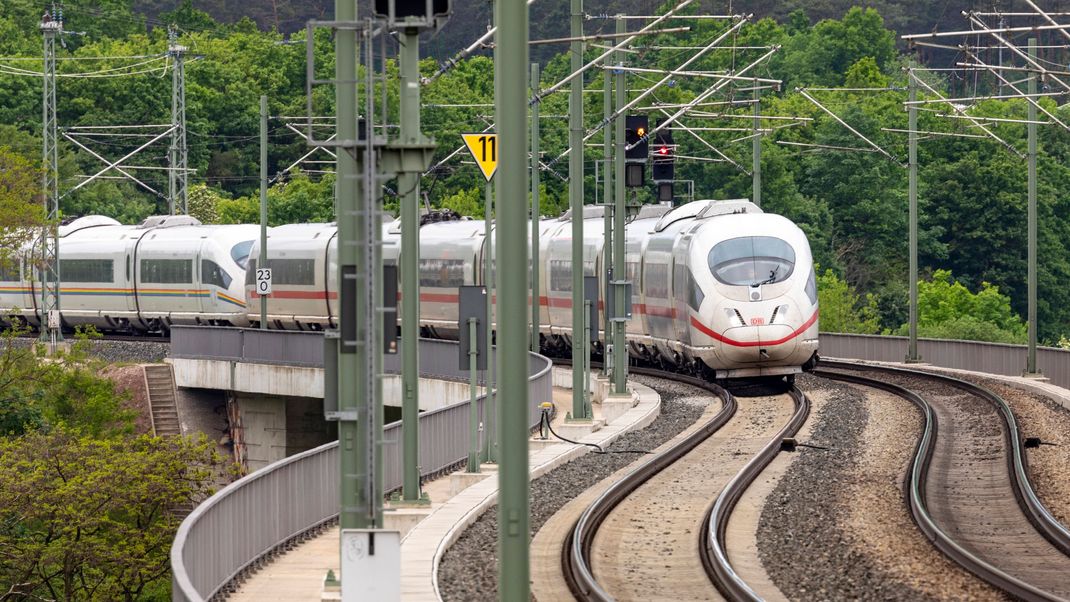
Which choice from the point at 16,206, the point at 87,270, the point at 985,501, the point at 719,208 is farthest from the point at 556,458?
the point at 87,270

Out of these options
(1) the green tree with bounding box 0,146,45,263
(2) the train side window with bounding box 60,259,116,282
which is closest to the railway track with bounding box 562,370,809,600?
(1) the green tree with bounding box 0,146,45,263

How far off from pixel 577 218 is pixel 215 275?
26.6 m

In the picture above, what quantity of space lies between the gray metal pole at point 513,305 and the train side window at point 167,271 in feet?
150

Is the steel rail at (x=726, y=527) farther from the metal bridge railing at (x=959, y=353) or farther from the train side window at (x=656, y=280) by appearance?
the metal bridge railing at (x=959, y=353)

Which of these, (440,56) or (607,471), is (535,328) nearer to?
(607,471)

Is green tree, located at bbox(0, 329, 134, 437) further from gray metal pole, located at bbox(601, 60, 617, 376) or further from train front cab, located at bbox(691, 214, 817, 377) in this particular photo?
train front cab, located at bbox(691, 214, 817, 377)

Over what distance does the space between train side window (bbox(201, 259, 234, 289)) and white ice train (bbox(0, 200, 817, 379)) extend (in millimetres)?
44

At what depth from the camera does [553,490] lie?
2233 centimetres

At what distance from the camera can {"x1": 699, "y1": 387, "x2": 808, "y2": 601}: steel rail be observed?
15227 mm

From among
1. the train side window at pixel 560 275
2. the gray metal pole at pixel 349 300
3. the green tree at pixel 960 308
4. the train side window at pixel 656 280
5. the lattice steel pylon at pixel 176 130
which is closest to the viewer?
the gray metal pole at pixel 349 300

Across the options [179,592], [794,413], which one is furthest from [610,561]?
[794,413]

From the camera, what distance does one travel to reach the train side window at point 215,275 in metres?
54.3

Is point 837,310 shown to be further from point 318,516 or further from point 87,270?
point 318,516

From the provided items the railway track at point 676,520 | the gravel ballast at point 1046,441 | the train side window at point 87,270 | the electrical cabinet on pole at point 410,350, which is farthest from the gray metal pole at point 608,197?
the train side window at point 87,270
